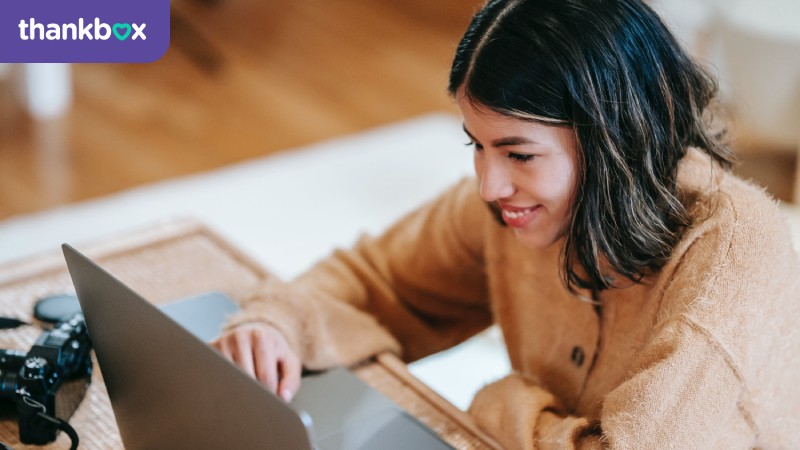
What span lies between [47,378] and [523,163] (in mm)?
522

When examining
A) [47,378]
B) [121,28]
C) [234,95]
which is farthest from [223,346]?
[234,95]

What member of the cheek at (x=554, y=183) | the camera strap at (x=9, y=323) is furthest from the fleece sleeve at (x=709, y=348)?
the camera strap at (x=9, y=323)

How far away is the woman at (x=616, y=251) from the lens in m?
0.88

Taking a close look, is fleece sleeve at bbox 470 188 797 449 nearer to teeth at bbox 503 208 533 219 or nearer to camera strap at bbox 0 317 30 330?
teeth at bbox 503 208 533 219

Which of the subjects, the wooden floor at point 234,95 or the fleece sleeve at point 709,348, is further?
the wooden floor at point 234,95

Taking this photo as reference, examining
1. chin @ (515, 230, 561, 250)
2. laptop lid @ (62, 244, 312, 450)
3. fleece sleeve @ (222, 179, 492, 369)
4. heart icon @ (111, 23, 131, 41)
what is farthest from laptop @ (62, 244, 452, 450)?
heart icon @ (111, 23, 131, 41)

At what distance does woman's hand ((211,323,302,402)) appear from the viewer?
3.45ft

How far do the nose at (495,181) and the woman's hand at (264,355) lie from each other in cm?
29

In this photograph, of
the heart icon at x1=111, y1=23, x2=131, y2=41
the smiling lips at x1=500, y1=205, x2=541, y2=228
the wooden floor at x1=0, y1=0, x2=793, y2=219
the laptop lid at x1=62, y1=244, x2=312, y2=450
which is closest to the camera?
the laptop lid at x1=62, y1=244, x2=312, y2=450

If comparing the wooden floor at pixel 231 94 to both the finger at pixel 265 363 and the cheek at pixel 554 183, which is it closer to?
the finger at pixel 265 363

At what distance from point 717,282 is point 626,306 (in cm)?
16

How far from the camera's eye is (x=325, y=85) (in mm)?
3346

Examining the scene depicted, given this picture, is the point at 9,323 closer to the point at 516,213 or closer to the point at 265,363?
the point at 265,363

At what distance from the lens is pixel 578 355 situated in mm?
1104
